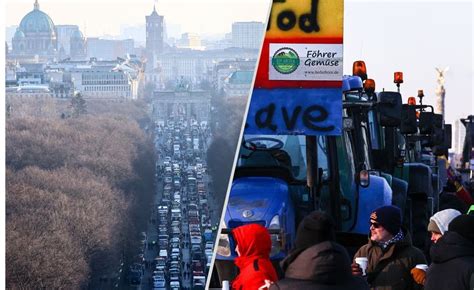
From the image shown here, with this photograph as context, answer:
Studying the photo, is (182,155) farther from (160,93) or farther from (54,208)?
(54,208)

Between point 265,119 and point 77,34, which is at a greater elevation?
point 77,34

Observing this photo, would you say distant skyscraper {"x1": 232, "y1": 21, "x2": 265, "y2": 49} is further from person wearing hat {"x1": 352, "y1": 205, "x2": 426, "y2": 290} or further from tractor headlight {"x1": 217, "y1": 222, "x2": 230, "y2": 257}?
person wearing hat {"x1": 352, "y1": 205, "x2": 426, "y2": 290}

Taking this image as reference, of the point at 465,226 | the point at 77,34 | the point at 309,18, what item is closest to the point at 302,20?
the point at 309,18

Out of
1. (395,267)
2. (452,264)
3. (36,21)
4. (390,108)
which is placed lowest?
(395,267)

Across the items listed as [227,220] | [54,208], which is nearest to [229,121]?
[227,220]

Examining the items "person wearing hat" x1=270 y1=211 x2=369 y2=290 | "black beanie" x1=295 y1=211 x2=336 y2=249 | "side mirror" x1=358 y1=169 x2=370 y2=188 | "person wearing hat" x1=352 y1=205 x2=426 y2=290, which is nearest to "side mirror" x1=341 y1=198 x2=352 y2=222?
"side mirror" x1=358 y1=169 x2=370 y2=188

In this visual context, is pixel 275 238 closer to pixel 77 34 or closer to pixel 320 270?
pixel 320 270
